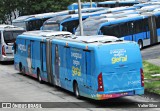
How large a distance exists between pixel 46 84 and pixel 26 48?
149 inches

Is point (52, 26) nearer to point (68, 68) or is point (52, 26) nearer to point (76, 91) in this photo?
point (68, 68)

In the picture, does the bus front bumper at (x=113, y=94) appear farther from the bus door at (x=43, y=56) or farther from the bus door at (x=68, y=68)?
the bus door at (x=43, y=56)

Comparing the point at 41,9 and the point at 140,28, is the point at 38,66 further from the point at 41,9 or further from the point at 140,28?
the point at 41,9

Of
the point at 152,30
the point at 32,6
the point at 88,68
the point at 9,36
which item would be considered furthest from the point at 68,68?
the point at 32,6

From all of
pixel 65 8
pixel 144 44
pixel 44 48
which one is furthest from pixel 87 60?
pixel 65 8

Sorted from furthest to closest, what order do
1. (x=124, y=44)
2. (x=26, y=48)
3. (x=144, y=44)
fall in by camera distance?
(x=144, y=44) → (x=26, y=48) → (x=124, y=44)

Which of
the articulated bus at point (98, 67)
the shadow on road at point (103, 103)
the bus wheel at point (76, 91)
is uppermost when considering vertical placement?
the articulated bus at point (98, 67)

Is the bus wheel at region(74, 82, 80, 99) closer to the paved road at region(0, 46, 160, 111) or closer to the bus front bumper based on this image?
the paved road at region(0, 46, 160, 111)

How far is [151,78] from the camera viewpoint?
21.2 m

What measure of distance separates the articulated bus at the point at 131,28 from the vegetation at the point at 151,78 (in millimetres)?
8848

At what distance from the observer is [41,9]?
65.5m

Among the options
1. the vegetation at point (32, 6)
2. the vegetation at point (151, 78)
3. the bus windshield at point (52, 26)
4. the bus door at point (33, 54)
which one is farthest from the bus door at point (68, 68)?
the vegetation at point (32, 6)

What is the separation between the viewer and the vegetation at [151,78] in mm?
18566

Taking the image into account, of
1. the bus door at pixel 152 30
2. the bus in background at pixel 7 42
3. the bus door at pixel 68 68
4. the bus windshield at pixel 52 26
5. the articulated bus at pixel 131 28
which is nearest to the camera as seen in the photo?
the bus door at pixel 68 68
